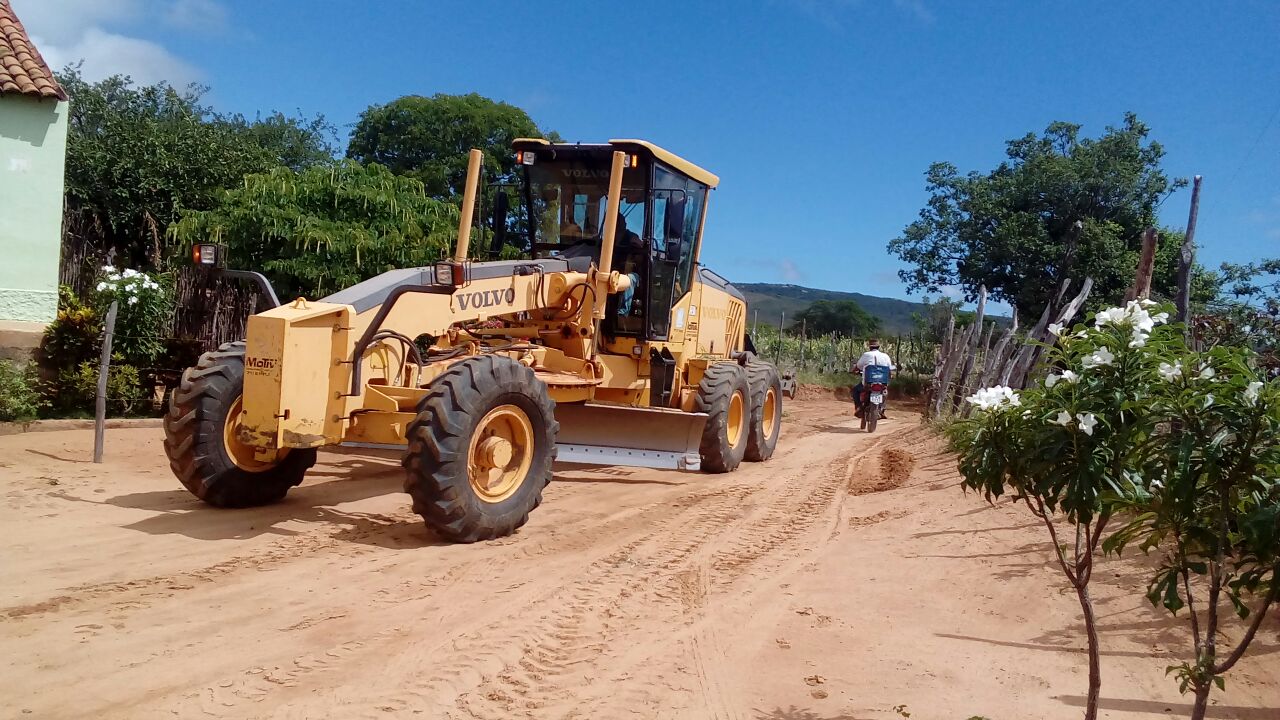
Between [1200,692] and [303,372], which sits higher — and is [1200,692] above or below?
below

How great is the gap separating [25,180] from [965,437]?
38.9 feet

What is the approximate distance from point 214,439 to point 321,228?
21.8 feet

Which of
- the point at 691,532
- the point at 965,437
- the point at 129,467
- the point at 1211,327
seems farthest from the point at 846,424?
the point at 965,437

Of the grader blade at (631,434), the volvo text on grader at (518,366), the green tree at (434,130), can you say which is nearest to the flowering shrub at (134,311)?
the volvo text on grader at (518,366)

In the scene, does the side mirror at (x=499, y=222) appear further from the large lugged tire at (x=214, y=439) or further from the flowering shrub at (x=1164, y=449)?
the flowering shrub at (x=1164, y=449)

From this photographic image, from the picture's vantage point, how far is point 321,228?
40.7ft

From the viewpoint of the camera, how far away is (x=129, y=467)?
848cm

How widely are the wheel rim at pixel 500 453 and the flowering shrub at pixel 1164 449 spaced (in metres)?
3.77

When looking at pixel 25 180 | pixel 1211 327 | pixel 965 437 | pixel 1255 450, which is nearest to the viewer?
pixel 1255 450

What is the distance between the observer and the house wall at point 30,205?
11.2m

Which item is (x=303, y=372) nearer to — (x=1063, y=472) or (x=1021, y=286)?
(x=1063, y=472)

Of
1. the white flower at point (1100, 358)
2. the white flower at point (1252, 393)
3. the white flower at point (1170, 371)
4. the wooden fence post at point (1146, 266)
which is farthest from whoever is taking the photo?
the wooden fence post at point (1146, 266)

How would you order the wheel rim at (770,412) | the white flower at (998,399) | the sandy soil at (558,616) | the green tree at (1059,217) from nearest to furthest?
the white flower at (998,399) < the sandy soil at (558,616) < the wheel rim at (770,412) < the green tree at (1059,217)

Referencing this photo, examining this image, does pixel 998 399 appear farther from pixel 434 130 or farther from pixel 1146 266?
pixel 434 130
